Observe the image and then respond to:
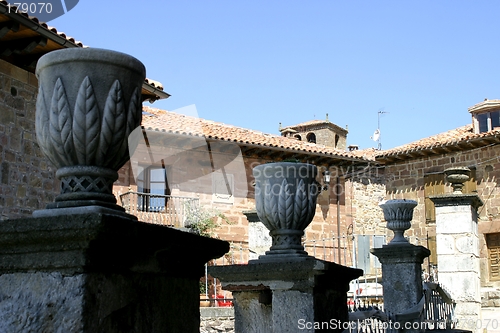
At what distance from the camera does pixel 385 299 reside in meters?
6.86

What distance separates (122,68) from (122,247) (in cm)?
59

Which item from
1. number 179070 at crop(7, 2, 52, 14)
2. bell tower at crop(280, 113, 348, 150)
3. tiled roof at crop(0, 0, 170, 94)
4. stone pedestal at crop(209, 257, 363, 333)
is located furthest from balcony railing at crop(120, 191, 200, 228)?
bell tower at crop(280, 113, 348, 150)

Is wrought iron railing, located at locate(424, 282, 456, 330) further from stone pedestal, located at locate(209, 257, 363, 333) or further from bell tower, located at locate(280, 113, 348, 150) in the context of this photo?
bell tower, located at locate(280, 113, 348, 150)

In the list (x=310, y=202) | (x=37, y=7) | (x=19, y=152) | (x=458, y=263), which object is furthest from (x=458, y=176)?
(x=37, y=7)

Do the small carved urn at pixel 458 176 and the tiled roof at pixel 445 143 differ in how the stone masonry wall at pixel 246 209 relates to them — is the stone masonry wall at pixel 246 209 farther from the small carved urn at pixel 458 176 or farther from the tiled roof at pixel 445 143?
the small carved urn at pixel 458 176

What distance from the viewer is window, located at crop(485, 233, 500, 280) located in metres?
16.0

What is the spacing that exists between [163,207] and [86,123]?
1621 cm

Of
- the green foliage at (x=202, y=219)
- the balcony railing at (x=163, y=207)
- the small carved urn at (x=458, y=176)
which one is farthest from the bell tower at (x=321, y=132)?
the small carved urn at (x=458, y=176)

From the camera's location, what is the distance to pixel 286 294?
3838 millimetres

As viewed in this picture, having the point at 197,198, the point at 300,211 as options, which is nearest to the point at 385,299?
the point at 300,211

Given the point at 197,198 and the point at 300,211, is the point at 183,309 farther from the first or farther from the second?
the point at 197,198

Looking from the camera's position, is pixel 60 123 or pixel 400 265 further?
pixel 400 265

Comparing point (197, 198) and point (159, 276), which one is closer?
point (159, 276)

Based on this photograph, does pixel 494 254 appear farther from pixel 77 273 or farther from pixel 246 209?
pixel 77 273
